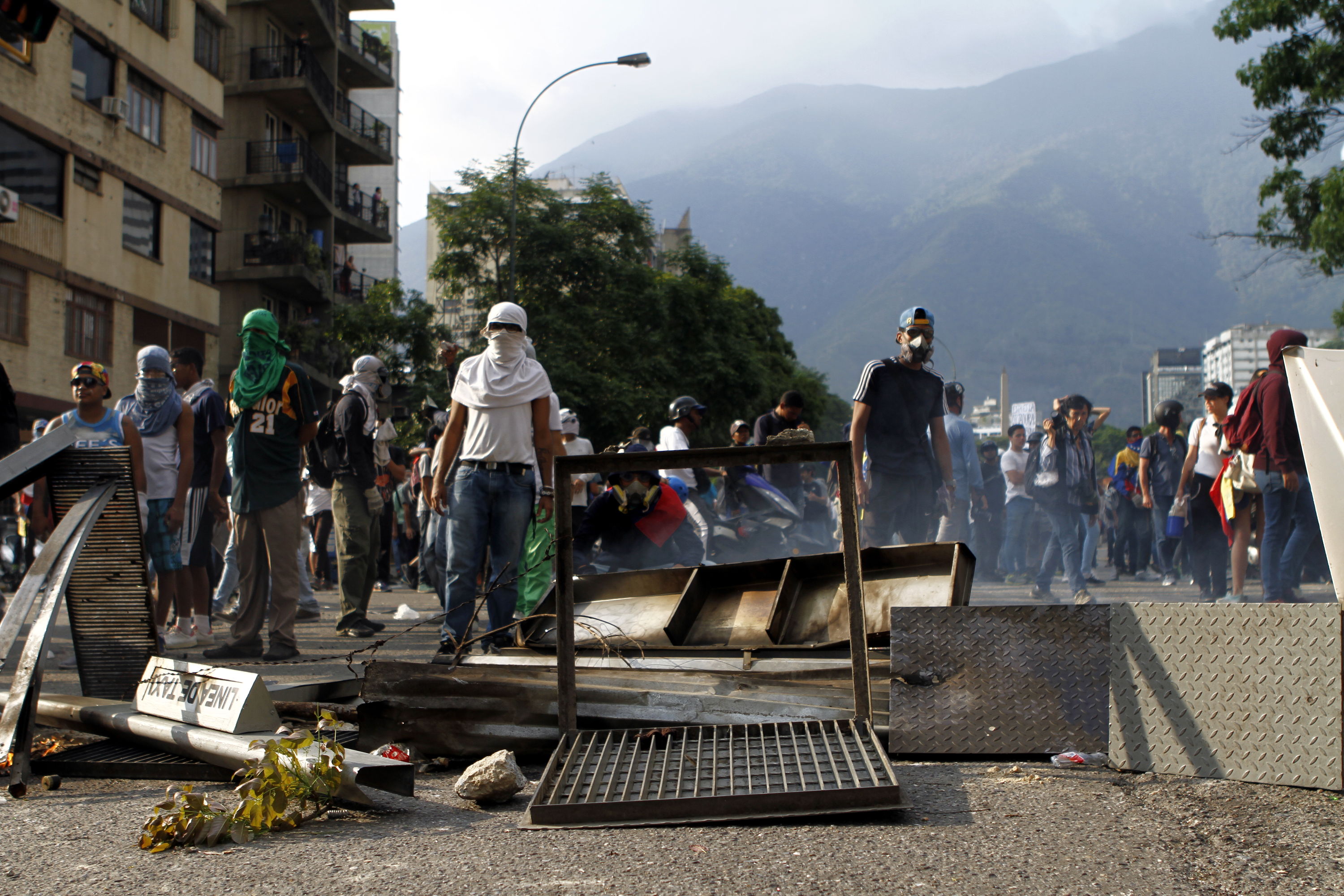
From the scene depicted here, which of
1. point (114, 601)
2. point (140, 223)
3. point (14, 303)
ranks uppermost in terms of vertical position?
point (140, 223)

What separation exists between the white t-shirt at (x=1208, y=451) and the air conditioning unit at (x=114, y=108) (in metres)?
26.6

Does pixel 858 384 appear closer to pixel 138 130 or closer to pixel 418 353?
pixel 138 130

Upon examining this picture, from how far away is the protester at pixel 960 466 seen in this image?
952 cm

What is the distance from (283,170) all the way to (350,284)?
26.4 ft

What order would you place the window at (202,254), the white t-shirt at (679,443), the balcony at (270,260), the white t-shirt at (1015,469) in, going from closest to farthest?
1. the white t-shirt at (679,443)
2. the white t-shirt at (1015,469)
3. the window at (202,254)
4. the balcony at (270,260)

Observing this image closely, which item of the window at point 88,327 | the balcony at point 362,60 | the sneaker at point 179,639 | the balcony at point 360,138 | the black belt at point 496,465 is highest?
the balcony at point 362,60

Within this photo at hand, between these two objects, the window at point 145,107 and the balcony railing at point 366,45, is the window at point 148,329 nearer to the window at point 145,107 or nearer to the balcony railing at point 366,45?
the window at point 145,107

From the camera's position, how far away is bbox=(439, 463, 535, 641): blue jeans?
5777 millimetres

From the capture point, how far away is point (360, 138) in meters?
45.2

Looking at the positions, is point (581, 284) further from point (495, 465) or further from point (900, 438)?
point (495, 465)

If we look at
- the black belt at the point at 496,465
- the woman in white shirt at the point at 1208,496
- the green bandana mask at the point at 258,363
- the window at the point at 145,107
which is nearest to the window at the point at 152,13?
the window at the point at 145,107

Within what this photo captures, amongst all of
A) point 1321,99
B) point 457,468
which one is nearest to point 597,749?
point 457,468

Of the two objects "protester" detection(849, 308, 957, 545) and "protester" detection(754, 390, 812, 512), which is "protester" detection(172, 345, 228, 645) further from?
"protester" detection(849, 308, 957, 545)

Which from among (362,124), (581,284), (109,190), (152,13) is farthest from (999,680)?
(362,124)
